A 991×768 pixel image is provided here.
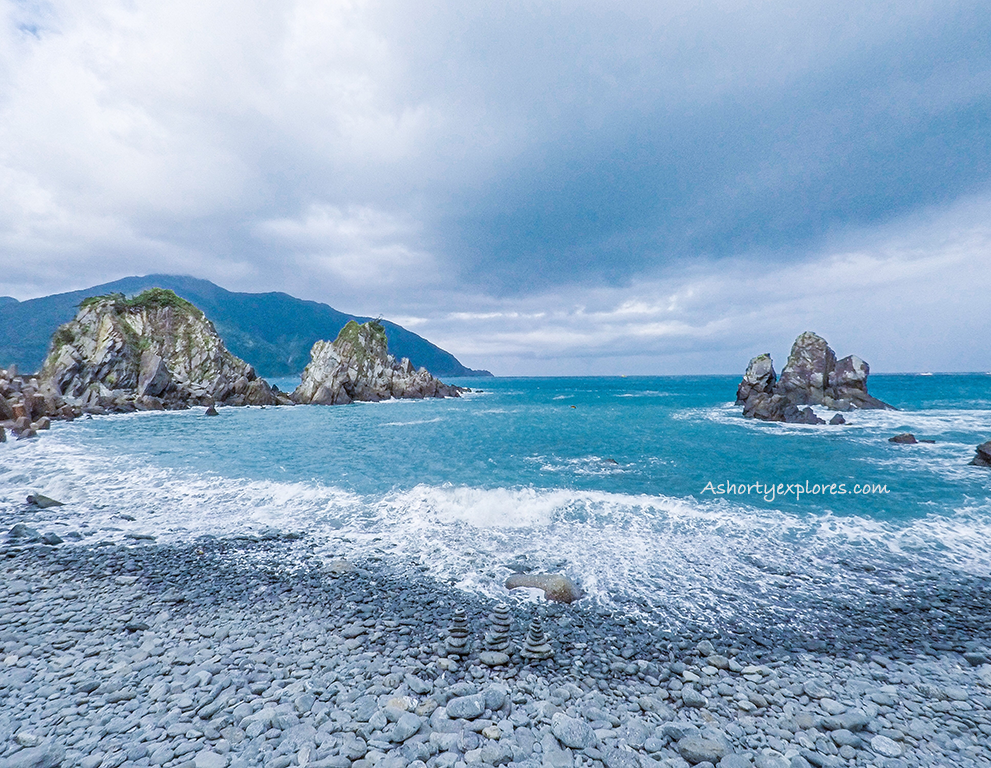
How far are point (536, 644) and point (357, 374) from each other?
8406 centimetres

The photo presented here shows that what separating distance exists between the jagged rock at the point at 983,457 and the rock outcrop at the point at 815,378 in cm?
3206

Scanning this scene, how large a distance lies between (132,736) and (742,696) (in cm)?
885

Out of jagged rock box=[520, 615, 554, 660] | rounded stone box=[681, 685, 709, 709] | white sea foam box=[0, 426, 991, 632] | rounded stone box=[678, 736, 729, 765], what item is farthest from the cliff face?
rounded stone box=[678, 736, 729, 765]

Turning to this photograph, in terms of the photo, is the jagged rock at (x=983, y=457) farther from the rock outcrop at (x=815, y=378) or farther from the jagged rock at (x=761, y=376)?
the jagged rock at (x=761, y=376)

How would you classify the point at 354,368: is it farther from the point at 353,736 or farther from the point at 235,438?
the point at 353,736

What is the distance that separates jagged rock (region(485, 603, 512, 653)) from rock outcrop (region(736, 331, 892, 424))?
58040 mm

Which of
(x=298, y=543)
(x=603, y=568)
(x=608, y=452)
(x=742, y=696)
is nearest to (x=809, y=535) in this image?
(x=603, y=568)

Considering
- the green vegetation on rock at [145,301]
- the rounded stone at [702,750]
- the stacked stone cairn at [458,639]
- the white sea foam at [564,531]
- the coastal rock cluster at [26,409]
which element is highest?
the green vegetation on rock at [145,301]

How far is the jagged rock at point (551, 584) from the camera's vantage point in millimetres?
9615

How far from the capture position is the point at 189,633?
7941 millimetres

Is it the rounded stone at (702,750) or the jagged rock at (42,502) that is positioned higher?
the jagged rock at (42,502)

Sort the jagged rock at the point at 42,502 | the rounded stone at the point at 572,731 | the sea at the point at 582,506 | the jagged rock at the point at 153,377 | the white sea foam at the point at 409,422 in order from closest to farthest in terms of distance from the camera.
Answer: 1. the rounded stone at the point at 572,731
2. the sea at the point at 582,506
3. the jagged rock at the point at 42,502
4. the white sea foam at the point at 409,422
5. the jagged rock at the point at 153,377
